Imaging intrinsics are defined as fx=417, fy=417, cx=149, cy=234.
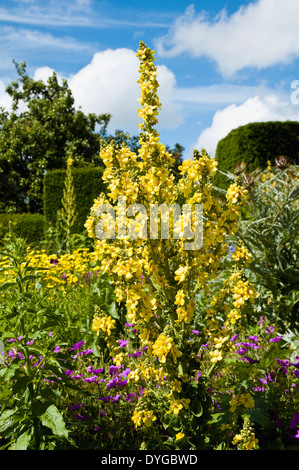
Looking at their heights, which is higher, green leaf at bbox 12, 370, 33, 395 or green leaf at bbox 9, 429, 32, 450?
green leaf at bbox 12, 370, 33, 395

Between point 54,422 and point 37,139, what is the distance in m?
19.5

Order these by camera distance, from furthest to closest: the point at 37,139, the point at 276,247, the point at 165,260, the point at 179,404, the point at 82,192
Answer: the point at 37,139 → the point at 82,192 → the point at 276,247 → the point at 165,260 → the point at 179,404

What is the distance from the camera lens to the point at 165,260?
7.25 ft

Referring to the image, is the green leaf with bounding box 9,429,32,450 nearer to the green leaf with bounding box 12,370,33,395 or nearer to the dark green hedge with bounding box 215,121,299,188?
the green leaf with bounding box 12,370,33,395

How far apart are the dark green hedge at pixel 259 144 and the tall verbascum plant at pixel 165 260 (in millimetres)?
8236

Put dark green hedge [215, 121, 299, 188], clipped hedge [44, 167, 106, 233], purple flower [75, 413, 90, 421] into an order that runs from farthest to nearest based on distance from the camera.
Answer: clipped hedge [44, 167, 106, 233]
dark green hedge [215, 121, 299, 188]
purple flower [75, 413, 90, 421]

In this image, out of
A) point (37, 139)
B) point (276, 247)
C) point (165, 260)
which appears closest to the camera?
point (165, 260)

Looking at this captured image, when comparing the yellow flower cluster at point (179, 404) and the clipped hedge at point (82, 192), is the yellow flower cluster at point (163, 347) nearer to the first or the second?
the yellow flower cluster at point (179, 404)

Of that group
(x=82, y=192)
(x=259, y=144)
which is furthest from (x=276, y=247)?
(x=82, y=192)

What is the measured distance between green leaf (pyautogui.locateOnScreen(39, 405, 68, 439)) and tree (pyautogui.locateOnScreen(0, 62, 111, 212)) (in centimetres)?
1761

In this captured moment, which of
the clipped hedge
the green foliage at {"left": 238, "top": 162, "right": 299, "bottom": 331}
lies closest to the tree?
the clipped hedge

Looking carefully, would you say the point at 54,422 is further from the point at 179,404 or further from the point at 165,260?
the point at 165,260

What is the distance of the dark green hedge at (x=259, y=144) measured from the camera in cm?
1048

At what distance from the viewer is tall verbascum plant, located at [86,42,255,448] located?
208 cm
